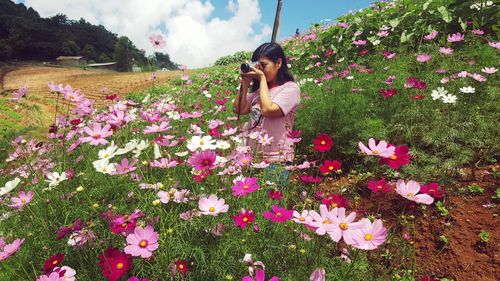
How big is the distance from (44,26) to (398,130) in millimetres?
46159

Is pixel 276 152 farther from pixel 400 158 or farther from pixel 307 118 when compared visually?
pixel 400 158

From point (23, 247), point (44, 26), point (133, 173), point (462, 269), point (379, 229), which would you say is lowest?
point (462, 269)

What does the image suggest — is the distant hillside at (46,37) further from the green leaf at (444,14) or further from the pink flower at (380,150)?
the pink flower at (380,150)

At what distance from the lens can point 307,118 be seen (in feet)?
10.8

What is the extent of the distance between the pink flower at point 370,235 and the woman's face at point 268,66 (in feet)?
5.51

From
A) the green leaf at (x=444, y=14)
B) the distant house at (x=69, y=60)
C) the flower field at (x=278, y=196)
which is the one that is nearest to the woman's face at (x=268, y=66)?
the flower field at (x=278, y=196)

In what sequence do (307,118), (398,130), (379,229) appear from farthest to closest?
(307,118), (398,130), (379,229)

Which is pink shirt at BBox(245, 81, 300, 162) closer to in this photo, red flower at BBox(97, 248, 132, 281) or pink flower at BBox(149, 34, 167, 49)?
pink flower at BBox(149, 34, 167, 49)

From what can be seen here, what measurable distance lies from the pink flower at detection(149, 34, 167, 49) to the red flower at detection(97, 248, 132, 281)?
1832 millimetres

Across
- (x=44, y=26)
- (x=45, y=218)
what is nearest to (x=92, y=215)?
(x=45, y=218)

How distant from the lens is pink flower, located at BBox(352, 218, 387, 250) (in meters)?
0.93

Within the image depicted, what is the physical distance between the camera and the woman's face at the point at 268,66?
2.46 metres

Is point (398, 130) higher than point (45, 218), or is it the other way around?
point (398, 130)

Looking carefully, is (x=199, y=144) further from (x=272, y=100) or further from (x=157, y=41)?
(x=157, y=41)
